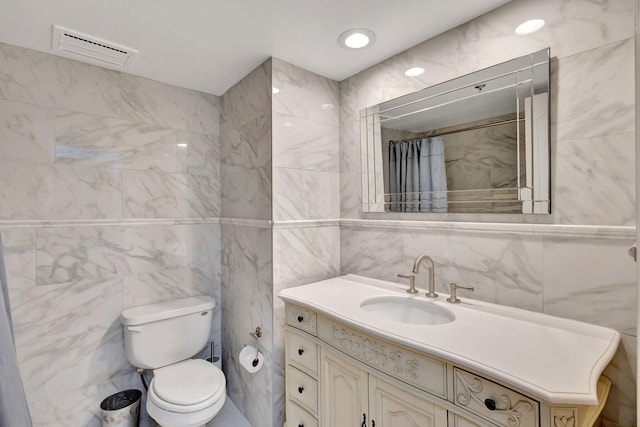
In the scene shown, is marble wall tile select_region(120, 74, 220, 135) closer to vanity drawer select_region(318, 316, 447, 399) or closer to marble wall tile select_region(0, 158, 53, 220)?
marble wall tile select_region(0, 158, 53, 220)

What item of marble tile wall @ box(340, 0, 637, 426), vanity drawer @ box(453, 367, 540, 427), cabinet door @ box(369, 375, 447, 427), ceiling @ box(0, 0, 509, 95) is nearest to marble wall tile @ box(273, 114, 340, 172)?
ceiling @ box(0, 0, 509, 95)

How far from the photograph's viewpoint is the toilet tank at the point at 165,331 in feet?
5.98

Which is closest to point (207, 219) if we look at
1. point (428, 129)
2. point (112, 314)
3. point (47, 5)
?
point (112, 314)

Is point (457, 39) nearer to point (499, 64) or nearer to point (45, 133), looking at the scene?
point (499, 64)

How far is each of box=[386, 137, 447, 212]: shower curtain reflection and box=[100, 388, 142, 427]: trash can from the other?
6.38ft

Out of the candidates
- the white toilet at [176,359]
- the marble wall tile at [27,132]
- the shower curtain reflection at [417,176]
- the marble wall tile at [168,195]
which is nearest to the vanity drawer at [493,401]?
the shower curtain reflection at [417,176]

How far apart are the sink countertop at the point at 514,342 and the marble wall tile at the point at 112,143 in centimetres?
145

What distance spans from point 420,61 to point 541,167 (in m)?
0.84

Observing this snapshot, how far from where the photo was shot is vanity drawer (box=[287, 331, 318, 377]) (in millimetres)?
1458

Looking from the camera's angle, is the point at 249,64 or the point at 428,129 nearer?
the point at 428,129

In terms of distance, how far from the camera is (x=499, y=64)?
1346 mm

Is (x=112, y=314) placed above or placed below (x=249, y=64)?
below

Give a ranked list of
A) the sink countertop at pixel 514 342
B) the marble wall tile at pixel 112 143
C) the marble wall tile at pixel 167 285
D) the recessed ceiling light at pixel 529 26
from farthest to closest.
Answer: the marble wall tile at pixel 167 285 < the marble wall tile at pixel 112 143 < the recessed ceiling light at pixel 529 26 < the sink countertop at pixel 514 342

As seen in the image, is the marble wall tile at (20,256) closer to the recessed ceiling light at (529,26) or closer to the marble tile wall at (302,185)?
the marble tile wall at (302,185)
